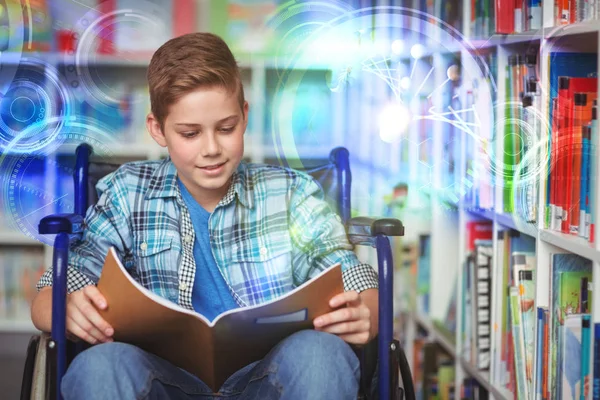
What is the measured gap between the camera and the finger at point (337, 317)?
1.01 metres

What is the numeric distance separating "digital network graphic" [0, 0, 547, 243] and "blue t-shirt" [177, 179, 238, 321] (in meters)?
0.63

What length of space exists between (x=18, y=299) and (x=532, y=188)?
5.47ft

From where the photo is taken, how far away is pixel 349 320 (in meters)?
1.04

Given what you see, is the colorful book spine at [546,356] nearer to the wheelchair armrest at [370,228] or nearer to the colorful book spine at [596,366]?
the colorful book spine at [596,366]

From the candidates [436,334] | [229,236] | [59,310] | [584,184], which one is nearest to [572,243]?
[584,184]

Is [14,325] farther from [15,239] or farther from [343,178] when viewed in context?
[343,178]

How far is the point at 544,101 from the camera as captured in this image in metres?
1.26

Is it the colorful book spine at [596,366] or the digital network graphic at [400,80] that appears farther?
the digital network graphic at [400,80]

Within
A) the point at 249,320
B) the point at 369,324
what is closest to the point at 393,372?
the point at 369,324

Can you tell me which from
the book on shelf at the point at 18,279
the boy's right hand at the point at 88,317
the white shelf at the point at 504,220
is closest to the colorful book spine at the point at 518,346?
the white shelf at the point at 504,220

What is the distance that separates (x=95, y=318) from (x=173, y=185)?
34cm

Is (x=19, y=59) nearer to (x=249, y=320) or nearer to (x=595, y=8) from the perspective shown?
(x=249, y=320)

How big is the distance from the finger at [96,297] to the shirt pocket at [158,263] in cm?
23

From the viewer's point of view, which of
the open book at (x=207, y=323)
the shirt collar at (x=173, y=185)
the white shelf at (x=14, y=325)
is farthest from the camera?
the white shelf at (x=14, y=325)
